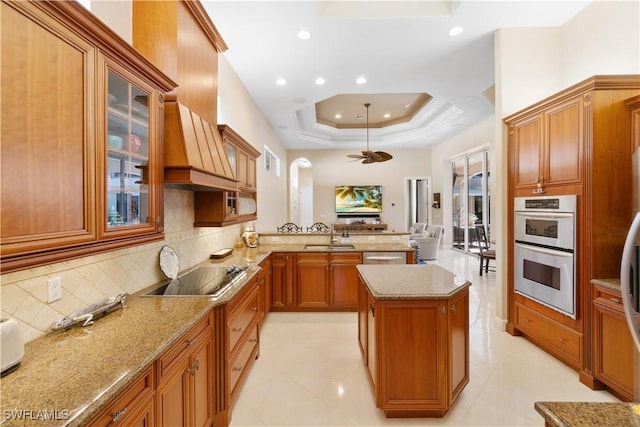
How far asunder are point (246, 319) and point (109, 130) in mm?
1651

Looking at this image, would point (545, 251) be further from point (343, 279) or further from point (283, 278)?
point (283, 278)

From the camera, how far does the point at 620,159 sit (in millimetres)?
2281

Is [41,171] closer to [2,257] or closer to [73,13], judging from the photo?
[2,257]

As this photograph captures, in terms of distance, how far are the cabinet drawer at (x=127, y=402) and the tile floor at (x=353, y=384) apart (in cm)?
109

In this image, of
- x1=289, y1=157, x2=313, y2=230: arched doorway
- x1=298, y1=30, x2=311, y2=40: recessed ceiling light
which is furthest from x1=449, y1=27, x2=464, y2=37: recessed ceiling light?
x1=289, y1=157, x2=313, y2=230: arched doorway

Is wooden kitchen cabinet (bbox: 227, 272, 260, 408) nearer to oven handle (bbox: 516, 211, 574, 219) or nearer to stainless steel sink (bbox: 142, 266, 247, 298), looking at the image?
stainless steel sink (bbox: 142, 266, 247, 298)

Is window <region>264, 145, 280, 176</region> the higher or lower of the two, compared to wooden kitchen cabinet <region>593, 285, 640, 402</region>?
higher

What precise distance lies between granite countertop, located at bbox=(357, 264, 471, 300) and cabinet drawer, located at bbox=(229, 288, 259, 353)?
98 centimetres

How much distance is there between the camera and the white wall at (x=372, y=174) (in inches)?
376

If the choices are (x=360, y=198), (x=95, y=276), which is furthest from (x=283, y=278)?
(x=360, y=198)

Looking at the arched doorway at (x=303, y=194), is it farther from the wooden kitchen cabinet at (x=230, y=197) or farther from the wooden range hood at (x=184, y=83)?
the wooden range hood at (x=184, y=83)

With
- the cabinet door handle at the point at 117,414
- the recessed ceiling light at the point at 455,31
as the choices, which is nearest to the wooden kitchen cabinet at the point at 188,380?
the cabinet door handle at the point at 117,414

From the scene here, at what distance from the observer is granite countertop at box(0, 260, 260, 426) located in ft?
2.64

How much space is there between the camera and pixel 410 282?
210 centimetres
